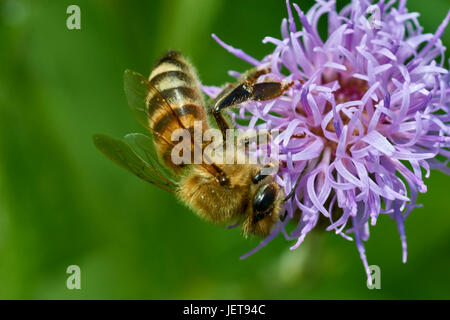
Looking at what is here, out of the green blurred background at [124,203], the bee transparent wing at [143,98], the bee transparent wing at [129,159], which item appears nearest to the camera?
the bee transparent wing at [143,98]

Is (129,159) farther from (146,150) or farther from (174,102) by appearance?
(174,102)

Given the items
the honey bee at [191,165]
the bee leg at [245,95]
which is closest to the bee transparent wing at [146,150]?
the honey bee at [191,165]

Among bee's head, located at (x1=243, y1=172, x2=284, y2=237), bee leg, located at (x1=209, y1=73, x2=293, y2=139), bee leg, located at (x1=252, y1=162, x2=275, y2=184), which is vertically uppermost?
bee leg, located at (x1=209, y1=73, x2=293, y2=139)

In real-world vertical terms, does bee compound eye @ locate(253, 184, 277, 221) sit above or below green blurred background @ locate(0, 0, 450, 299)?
below

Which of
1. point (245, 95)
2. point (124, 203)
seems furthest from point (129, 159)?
point (124, 203)

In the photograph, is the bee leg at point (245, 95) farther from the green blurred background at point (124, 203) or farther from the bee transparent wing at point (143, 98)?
the green blurred background at point (124, 203)

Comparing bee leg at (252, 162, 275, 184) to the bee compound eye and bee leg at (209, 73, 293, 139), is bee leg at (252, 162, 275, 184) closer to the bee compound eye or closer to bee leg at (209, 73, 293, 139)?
the bee compound eye

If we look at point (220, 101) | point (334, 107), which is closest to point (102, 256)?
point (220, 101)

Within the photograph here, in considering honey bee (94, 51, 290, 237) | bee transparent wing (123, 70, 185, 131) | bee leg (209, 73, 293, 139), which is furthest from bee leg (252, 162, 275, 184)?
bee transparent wing (123, 70, 185, 131)
